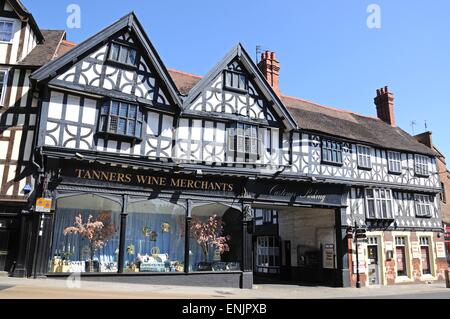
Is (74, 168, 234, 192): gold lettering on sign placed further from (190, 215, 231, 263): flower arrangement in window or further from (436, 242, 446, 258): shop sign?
(436, 242, 446, 258): shop sign

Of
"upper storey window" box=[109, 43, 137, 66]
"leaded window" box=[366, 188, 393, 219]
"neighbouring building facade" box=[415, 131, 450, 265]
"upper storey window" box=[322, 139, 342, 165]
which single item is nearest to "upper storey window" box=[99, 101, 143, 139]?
"upper storey window" box=[109, 43, 137, 66]

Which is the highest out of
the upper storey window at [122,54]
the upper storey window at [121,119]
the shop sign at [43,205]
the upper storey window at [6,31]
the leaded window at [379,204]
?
the upper storey window at [6,31]

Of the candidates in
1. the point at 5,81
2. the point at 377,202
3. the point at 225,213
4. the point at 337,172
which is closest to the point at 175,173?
the point at 225,213

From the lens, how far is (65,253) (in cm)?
1165

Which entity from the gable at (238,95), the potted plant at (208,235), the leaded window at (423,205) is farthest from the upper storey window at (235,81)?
the leaded window at (423,205)

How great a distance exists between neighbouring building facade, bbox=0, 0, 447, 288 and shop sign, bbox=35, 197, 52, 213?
0.03 metres

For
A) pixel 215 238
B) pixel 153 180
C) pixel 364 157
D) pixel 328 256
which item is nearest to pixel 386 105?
pixel 364 157

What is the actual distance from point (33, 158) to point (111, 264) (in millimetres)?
4284

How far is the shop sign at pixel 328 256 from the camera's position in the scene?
1725cm

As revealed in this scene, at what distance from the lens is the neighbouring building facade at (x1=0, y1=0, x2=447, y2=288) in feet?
38.2

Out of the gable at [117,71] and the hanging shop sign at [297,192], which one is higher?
the gable at [117,71]

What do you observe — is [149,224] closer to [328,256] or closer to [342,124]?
[328,256]

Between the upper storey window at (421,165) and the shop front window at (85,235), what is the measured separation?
1704 centimetres

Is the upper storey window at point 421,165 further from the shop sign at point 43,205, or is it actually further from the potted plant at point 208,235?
the shop sign at point 43,205
